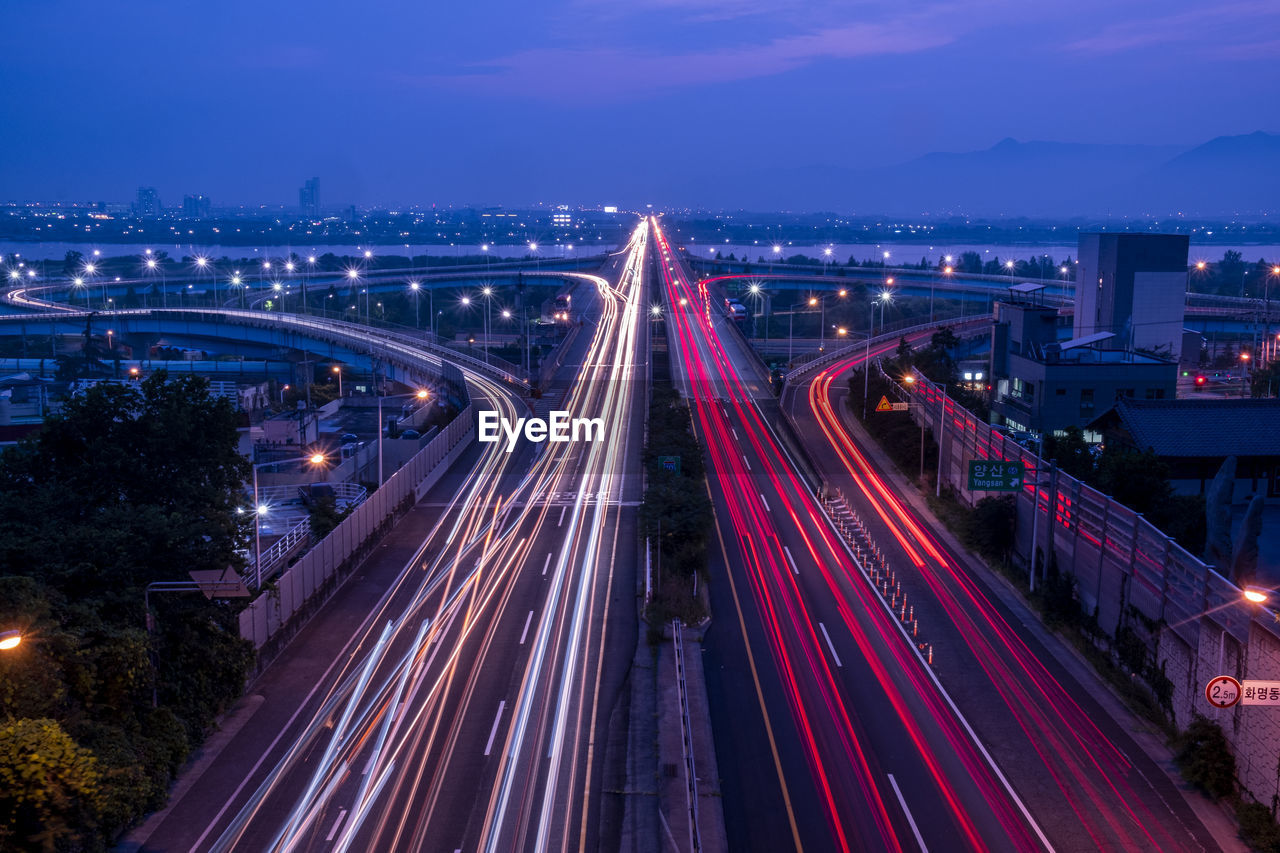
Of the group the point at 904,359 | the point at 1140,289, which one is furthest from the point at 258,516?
the point at 1140,289

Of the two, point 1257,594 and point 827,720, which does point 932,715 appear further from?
point 1257,594

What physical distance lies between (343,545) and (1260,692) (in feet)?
65.4

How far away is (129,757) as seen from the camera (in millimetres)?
15305

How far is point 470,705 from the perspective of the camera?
61.5 feet

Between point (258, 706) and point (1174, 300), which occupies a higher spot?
point (1174, 300)

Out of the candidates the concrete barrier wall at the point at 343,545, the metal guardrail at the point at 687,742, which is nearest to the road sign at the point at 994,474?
the metal guardrail at the point at 687,742

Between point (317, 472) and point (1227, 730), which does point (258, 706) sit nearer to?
point (1227, 730)

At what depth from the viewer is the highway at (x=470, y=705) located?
48.7ft

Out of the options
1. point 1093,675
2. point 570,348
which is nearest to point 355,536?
point 1093,675

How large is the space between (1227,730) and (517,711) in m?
11.3

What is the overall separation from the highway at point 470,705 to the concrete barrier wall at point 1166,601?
9535 millimetres

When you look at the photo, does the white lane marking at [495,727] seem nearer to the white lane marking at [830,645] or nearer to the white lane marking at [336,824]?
the white lane marking at [336,824]

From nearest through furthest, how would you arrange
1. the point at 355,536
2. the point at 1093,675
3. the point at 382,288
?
the point at 1093,675, the point at 355,536, the point at 382,288

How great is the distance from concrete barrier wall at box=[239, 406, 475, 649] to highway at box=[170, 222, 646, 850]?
1.49 m
